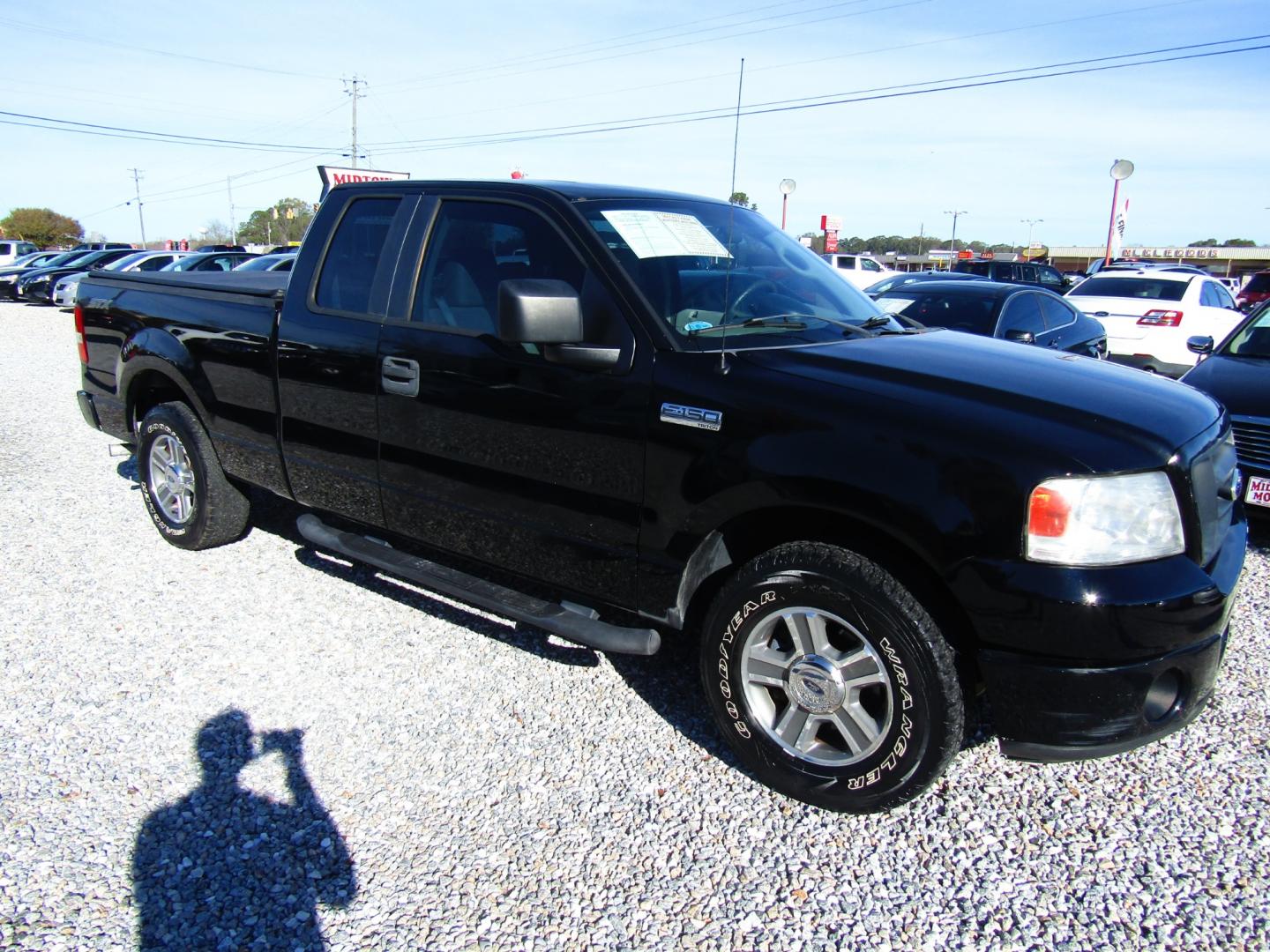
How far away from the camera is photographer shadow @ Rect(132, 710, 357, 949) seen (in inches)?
92.9

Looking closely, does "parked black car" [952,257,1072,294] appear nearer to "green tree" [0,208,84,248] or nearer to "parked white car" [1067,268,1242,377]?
"parked white car" [1067,268,1242,377]

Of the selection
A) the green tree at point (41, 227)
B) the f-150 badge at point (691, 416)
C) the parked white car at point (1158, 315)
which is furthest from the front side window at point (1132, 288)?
the green tree at point (41, 227)

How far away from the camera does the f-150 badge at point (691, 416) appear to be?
9.41 feet

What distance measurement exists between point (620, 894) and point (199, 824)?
1.33m

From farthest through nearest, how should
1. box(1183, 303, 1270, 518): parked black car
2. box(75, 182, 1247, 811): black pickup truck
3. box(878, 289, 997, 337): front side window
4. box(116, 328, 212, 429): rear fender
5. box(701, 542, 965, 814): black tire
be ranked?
box(878, 289, 997, 337): front side window, box(1183, 303, 1270, 518): parked black car, box(116, 328, 212, 429): rear fender, box(701, 542, 965, 814): black tire, box(75, 182, 1247, 811): black pickup truck

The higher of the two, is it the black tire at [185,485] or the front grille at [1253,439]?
the front grille at [1253,439]

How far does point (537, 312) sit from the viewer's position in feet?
9.62

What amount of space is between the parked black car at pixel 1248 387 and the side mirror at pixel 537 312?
3725 mm

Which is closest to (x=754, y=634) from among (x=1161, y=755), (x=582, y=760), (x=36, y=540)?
(x=582, y=760)

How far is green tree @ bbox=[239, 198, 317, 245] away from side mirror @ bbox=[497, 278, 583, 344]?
265 feet

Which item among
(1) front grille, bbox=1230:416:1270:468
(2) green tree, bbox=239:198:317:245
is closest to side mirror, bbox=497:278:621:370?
(1) front grille, bbox=1230:416:1270:468

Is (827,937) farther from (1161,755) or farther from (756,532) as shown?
(1161,755)

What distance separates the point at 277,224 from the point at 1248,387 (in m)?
108

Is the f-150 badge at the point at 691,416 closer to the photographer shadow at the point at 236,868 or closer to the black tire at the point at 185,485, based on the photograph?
the photographer shadow at the point at 236,868
